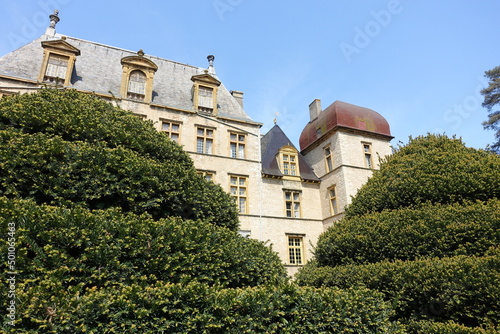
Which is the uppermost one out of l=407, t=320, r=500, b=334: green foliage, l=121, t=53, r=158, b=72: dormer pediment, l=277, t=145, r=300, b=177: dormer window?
l=121, t=53, r=158, b=72: dormer pediment

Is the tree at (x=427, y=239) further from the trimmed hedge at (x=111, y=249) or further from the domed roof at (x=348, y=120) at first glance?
the domed roof at (x=348, y=120)

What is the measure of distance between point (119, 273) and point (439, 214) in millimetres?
7745

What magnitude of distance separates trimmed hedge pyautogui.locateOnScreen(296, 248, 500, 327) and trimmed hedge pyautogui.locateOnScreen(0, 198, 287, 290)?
3.84 m

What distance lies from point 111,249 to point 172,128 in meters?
14.7

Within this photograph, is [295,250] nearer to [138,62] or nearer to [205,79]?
[205,79]

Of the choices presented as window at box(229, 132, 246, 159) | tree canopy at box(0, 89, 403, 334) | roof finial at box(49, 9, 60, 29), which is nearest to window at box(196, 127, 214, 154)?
window at box(229, 132, 246, 159)

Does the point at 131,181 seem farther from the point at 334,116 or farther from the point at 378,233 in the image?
the point at 334,116

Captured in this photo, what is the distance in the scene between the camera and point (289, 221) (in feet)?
68.1

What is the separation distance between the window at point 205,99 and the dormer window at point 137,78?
3114 mm

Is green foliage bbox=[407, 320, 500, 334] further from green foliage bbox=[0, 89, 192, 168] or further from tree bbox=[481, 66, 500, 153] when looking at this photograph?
tree bbox=[481, 66, 500, 153]

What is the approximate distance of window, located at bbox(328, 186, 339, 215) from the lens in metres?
21.3

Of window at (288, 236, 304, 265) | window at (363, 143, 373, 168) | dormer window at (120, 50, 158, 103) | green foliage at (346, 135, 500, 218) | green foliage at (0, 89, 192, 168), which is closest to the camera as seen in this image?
green foliage at (0, 89, 192, 168)

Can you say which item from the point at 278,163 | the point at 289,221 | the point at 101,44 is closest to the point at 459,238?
the point at 289,221

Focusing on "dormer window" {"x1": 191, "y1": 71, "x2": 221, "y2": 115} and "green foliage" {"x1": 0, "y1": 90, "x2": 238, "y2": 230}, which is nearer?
"green foliage" {"x1": 0, "y1": 90, "x2": 238, "y2": 230}
